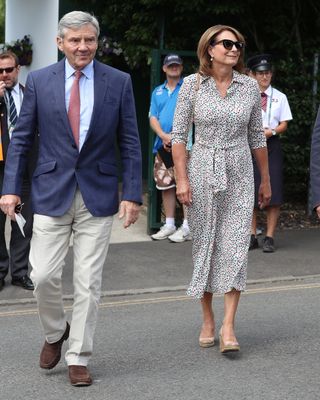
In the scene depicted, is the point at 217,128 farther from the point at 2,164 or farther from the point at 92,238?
the point at 2,164

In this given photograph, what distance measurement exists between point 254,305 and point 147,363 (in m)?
1.91

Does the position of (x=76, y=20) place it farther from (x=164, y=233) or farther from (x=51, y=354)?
(x=164, y=233)

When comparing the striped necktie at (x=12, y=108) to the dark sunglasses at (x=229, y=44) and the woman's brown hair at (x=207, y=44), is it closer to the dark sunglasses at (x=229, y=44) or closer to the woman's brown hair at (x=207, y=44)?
the woman's brown hair at (x=207, y=44)

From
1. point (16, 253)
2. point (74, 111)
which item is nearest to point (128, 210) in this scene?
point (74, 111)

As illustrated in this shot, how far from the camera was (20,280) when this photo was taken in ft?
27.2

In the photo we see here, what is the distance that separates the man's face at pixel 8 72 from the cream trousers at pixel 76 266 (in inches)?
104

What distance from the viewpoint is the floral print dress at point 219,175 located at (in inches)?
242

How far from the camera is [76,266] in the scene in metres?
5.52

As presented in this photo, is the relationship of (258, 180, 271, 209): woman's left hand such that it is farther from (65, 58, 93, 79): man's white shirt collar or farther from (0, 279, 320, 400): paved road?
(65, 58, 93, 79): man's white shirt collar

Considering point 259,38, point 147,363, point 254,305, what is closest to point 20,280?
point 254,305

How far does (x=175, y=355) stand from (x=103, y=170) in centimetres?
139

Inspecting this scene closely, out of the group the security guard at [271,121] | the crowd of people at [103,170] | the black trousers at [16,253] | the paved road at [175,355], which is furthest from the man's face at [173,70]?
the crowd of people at [103,170]

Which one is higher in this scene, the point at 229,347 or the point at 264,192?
the point at 264,192

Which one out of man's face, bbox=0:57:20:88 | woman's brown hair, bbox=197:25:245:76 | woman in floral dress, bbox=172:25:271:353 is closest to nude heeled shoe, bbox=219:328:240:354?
woman in floral dress, bbox=172:25:271:353
